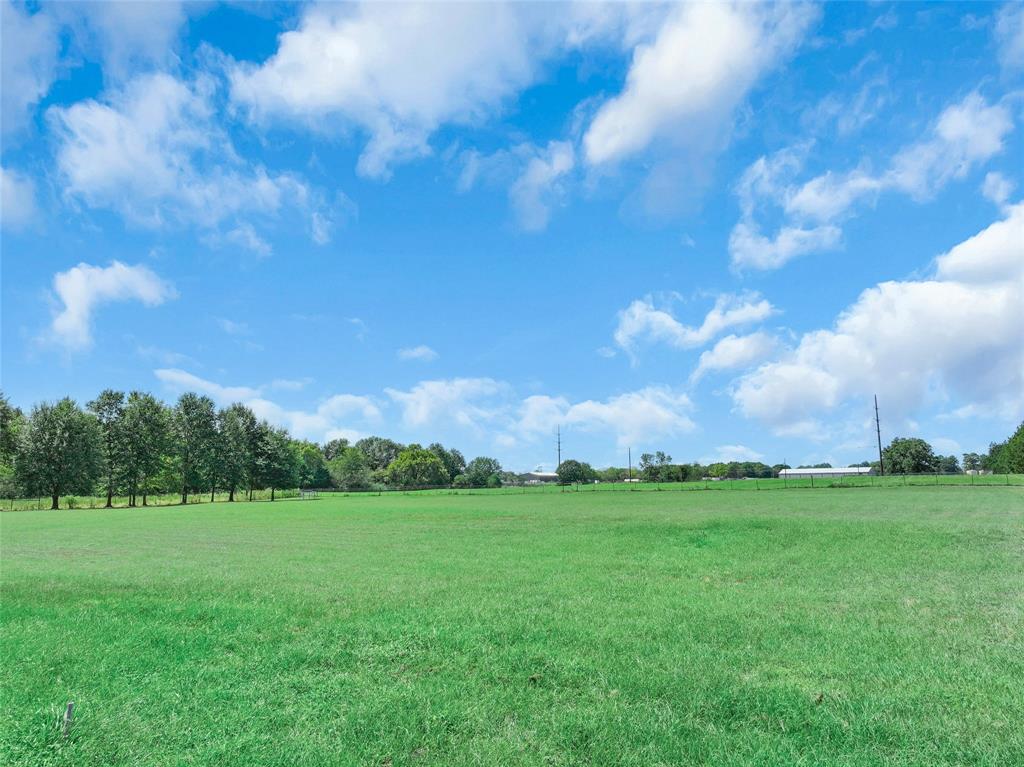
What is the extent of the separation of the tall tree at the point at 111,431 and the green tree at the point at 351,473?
63.9m

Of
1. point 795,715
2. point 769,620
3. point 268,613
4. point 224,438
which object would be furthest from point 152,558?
point 224,438

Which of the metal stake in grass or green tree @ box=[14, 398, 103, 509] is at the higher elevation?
green tree @ box=[14, 398, 103, 509]

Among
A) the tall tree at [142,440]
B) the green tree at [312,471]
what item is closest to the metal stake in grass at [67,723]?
the tall tree at [142,440]

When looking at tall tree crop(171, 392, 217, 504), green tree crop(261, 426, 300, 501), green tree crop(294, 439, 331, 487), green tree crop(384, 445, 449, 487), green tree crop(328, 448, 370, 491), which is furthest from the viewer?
green tree crop(384, 445, 449, 487)

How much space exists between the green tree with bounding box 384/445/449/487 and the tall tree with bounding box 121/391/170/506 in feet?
250

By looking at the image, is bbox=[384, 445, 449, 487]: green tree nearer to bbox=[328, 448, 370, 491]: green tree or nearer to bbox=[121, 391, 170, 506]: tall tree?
bbox=[328, 448, 370, 491]: green tree

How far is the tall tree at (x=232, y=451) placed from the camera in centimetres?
9612

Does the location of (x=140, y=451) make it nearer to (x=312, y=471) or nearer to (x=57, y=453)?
(x=57, y=453)

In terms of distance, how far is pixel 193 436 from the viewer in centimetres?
9281

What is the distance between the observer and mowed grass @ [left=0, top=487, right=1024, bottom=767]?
5125 millimetres

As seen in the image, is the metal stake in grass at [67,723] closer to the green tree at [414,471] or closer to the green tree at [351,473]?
the green tree at [351,473]

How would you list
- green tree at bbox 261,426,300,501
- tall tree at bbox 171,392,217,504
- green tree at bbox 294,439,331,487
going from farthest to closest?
green tree at bbox 294,439,331,487 < green tree at bbox 261,426,300,501 < tall tree at bbox 171,392,217,504

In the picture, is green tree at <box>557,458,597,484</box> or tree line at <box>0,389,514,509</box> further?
green tree at <box>557,458,597,484</box>

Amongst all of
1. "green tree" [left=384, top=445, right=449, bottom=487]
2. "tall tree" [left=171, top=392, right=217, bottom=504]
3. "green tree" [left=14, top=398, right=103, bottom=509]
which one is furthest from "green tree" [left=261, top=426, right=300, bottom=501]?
"green tree" [left=384, top=445, right=449, bottom=487]
